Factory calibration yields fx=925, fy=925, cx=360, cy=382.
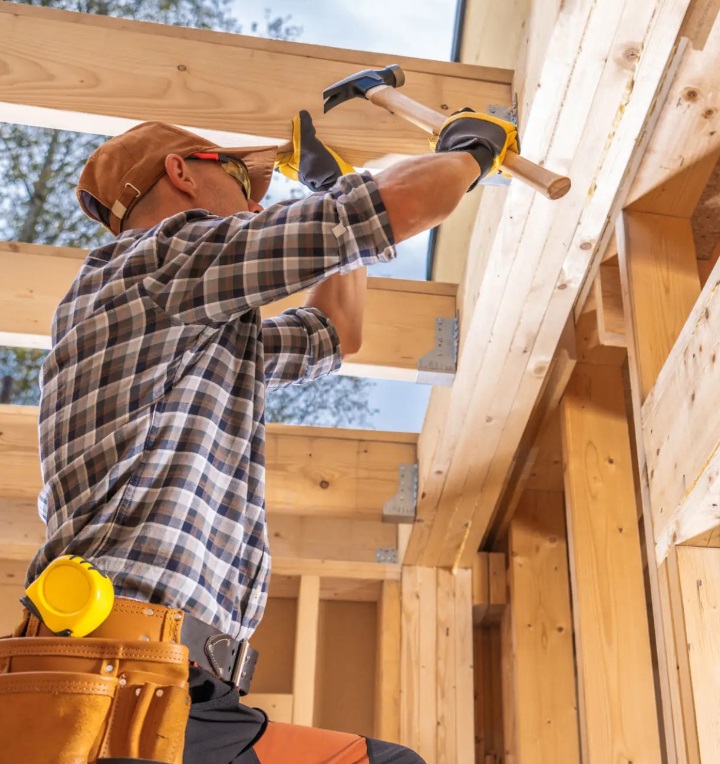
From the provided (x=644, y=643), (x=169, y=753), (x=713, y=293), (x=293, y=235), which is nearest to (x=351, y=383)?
(x=644, y=643)

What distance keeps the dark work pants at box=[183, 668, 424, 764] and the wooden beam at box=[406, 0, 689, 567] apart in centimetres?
127

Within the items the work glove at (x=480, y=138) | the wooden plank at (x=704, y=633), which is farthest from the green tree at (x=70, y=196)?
the wooden plank at (x=704, y=633)

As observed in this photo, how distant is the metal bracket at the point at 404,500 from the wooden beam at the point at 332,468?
89 mm

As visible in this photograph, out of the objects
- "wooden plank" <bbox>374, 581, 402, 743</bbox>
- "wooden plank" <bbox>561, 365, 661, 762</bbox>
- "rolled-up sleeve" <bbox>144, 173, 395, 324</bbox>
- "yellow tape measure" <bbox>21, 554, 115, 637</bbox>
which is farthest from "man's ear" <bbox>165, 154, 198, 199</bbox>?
"wooden plank" <bbox>374, 581, 402, 743</bbox>

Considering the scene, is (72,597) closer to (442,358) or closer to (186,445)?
(186,445)

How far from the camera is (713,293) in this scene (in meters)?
1.74

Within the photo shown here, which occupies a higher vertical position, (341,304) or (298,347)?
(341,304)

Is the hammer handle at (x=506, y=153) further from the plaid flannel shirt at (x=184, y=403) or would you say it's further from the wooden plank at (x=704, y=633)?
the wooden plank at (x=704, y=633)

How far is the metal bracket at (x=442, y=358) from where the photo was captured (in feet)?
9.37

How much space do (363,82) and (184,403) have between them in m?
1.01

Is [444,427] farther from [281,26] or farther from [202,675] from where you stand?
[202,675]

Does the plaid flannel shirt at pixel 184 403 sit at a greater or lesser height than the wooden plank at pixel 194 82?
lesser

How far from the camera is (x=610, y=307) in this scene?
256 cm

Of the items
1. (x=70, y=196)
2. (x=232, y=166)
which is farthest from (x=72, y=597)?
(x=70, y=196)
